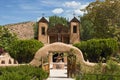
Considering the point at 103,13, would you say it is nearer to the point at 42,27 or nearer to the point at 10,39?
the point at 42,27

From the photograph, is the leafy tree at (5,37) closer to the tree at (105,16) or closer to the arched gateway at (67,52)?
the tree at (105,16)

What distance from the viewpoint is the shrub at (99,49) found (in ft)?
111

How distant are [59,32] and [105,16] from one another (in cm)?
803

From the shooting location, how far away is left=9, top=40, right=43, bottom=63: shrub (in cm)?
3531

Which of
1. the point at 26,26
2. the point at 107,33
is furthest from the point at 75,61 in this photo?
the point at 26,26

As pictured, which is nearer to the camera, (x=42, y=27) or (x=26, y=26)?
(x=42, y=27)

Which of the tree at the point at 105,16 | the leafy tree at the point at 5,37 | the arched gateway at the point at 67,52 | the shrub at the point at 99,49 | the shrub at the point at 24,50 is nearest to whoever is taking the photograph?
the arched gateway at the point at 67,52

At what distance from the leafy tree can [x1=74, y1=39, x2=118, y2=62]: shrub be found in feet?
62.5

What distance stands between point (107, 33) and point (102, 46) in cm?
1236

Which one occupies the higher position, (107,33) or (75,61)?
(107,33)

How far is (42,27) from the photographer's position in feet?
164

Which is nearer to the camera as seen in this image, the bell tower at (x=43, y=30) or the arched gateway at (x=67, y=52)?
the arched gateway at (x=67, y=52)

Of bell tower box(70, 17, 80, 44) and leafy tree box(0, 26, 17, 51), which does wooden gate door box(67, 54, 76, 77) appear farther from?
leafy tree box(0, 26, 17, 51)

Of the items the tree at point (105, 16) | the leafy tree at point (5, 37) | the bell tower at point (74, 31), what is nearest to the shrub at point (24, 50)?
the tree at point (105, 16)
